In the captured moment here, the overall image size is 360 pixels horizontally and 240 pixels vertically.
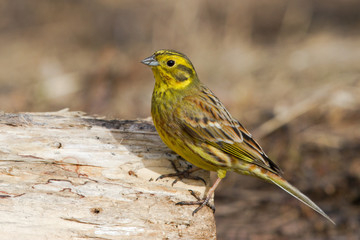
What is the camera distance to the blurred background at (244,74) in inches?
247

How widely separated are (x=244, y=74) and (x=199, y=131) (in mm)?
5297

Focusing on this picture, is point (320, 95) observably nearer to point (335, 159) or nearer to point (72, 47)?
point (335, 159)

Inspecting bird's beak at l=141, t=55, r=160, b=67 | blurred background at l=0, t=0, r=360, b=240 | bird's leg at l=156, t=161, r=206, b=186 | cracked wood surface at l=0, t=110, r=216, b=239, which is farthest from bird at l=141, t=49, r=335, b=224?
blurred background at l=0, t=0, r=360, b=240

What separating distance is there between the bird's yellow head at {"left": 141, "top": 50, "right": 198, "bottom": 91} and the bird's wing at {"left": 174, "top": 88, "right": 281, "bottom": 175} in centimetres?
19

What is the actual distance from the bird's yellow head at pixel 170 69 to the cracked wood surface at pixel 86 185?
58cm

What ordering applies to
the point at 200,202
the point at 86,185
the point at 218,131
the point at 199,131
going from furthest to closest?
the point at 218,131 → the point at 199,131 → the point at 200,202 → the point at 86,185

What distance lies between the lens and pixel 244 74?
9.25 meters

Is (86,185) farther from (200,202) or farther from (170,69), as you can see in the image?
(170,69)

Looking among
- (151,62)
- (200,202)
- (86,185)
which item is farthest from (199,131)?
(86,185)

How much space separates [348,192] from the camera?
6246mm

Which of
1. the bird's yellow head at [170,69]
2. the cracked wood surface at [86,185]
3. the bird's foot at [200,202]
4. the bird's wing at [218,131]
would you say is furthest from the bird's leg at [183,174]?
the bird's yellow head at [170,69]

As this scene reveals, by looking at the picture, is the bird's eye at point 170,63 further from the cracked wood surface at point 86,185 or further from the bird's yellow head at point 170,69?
the cracked wood surface at point 86,185

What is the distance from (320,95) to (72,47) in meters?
5.38

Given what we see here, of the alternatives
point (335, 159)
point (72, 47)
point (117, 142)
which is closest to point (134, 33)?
point (72, 47)
